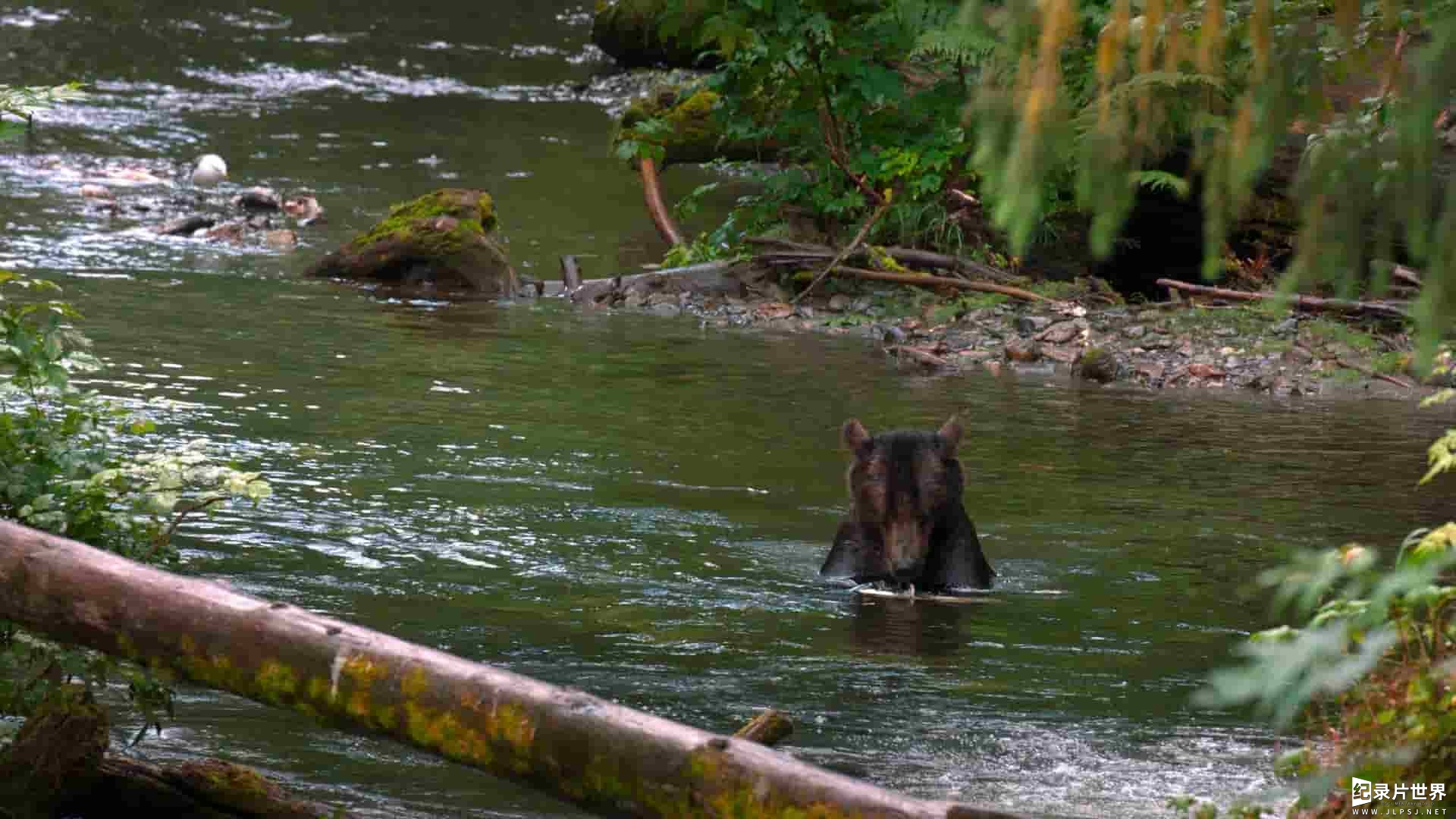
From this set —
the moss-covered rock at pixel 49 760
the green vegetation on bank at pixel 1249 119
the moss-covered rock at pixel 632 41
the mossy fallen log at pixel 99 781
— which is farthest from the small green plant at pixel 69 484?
the moss-covered rock at pixel 632 41

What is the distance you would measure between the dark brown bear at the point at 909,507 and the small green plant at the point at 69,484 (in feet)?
11.2

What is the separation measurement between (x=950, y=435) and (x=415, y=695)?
4.46m

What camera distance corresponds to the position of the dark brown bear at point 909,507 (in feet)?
30.0

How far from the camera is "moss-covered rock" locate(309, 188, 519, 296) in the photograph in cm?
2058

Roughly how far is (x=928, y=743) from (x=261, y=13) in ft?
131

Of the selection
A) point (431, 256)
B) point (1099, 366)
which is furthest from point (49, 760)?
point (431, 256)

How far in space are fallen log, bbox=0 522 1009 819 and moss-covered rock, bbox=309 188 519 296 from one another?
1474 cm

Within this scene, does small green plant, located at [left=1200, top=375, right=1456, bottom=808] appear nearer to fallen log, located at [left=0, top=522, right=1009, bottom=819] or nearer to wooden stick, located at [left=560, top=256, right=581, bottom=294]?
fallen log, located at [left=0, top=522, right=1009, bottom=819]

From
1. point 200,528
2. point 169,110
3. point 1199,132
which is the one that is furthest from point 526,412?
point 169,110

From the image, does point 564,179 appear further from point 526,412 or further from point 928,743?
point 928,743

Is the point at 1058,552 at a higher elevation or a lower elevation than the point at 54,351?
lower

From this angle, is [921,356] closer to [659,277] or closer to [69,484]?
[659,277]

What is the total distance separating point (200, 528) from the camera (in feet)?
33.5

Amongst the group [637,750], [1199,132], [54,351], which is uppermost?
[1199,132]
